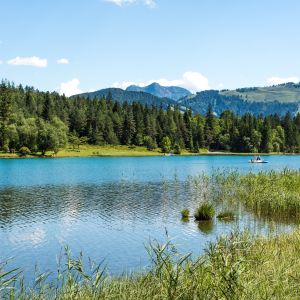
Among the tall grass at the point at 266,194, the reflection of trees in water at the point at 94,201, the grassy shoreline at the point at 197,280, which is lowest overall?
the reflection of trees in water at the point at 94,201

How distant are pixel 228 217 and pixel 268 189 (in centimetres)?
751

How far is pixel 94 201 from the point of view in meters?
46.1

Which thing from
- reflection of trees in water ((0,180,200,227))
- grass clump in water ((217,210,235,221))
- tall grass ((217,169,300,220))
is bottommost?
reflection of trees in water ((0,180,200,227))

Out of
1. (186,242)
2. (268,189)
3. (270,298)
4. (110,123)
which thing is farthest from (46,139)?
(270,298)

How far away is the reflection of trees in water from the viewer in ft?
123

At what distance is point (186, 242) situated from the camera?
88.6 feet

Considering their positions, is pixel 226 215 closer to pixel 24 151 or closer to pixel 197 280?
pixel 197 280

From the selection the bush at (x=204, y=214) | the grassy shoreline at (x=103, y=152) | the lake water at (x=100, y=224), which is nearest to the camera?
the lake water at (x=100, y=224)

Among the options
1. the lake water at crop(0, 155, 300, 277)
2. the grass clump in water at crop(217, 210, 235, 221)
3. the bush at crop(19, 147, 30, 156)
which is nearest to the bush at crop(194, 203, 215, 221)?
the grass clump in water at crop(217, 210, 235, 221)

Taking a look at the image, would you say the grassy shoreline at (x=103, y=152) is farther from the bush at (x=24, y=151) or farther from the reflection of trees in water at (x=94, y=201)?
the reflection of trees in water at (x=94, y=201)

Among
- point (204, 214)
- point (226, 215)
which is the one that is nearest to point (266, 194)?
point (226, 215)

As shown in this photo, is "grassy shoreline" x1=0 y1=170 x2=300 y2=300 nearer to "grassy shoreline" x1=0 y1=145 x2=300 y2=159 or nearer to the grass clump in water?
the grass clump in water

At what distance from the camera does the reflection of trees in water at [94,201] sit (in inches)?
1480

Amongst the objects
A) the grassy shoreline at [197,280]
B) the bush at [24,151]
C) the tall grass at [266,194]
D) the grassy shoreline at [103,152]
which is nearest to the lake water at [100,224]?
the grassy shoreline at [197,280]
